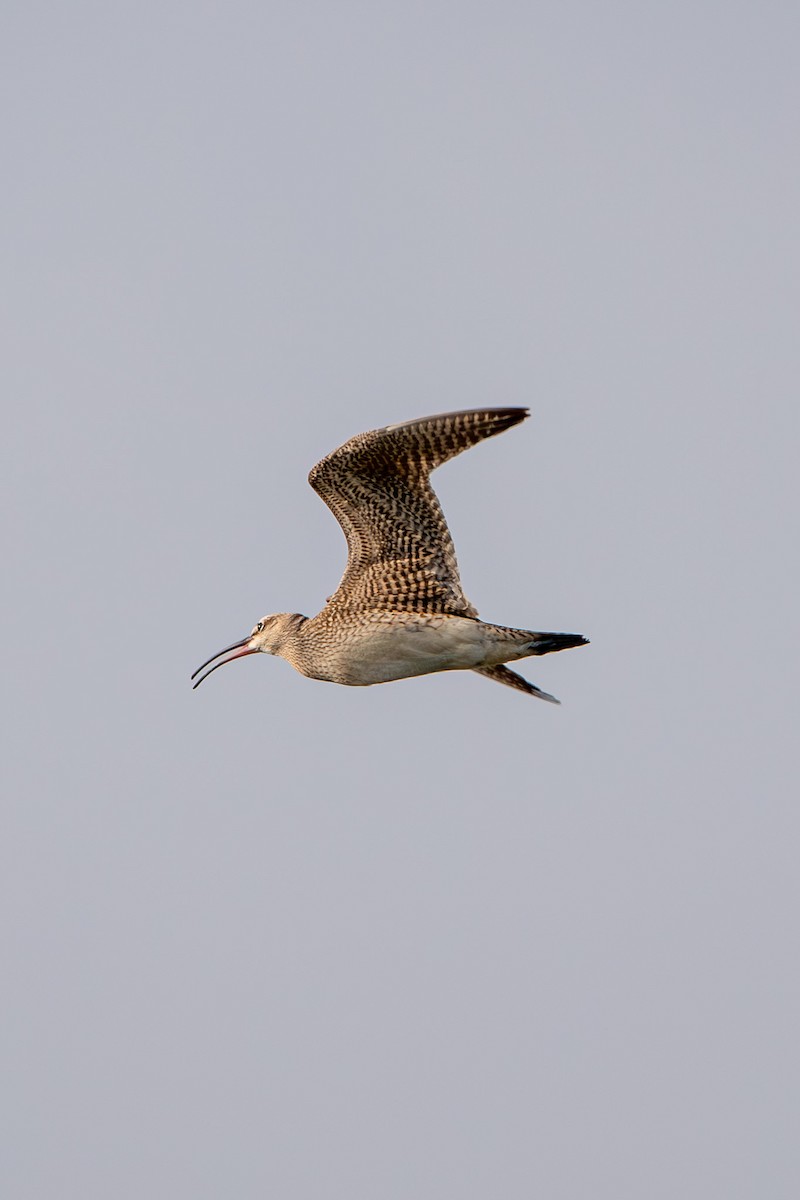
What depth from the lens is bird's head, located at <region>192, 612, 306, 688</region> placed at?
21.8m

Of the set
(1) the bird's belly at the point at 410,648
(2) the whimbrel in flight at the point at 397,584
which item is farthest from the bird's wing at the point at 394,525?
(1) the bird's belly at the point at 410,648

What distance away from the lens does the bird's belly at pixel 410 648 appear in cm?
2036

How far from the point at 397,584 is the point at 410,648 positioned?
73cm

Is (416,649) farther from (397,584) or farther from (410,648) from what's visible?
(397,584)

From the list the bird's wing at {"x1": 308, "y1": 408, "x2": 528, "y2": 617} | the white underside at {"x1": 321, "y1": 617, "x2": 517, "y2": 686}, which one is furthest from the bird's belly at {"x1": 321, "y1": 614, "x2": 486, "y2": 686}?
the bird's wing at {"x1": 308, "y1": 408, "x2": 528, "y2": 617}

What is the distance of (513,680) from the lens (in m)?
22.6

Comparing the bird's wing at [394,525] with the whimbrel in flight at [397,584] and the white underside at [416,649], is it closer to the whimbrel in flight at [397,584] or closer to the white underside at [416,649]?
the whimbrel in flight at [397,584]

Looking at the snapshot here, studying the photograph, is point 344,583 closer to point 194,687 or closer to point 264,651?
point 264,651

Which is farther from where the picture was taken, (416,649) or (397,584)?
(397,584)

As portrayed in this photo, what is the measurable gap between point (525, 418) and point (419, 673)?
2.76m

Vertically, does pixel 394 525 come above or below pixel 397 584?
above

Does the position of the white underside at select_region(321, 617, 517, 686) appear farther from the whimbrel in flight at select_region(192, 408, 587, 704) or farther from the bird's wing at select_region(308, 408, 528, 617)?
the bird's wing at select_region(308, 408, 528, 617)

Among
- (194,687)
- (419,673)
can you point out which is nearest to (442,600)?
(419,673)

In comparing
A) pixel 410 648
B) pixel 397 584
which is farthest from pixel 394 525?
pixel 410 648
